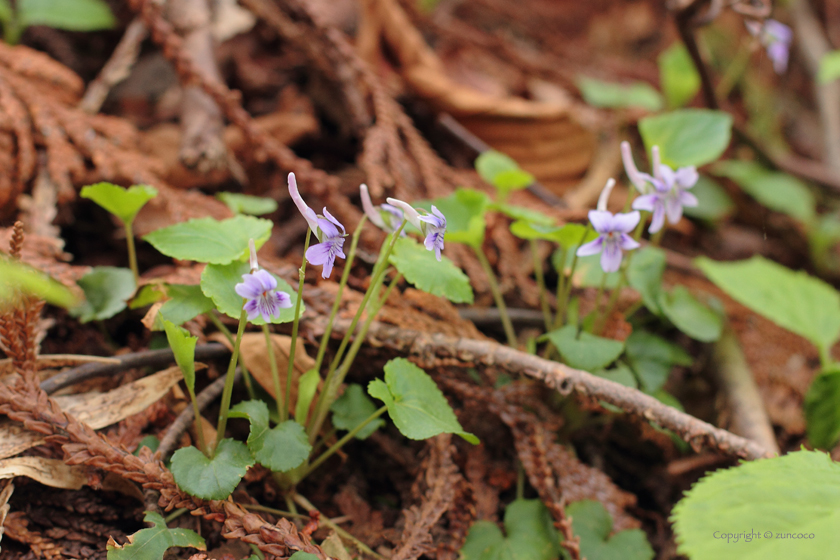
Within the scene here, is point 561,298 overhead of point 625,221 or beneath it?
beneath

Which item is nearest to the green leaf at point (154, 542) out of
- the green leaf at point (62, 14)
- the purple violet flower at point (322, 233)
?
the purple violet flower at point (322, 233)

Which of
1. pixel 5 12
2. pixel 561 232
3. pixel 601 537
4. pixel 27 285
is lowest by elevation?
pixel 601 537

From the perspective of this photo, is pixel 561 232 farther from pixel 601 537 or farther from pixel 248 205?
pixel 248 205

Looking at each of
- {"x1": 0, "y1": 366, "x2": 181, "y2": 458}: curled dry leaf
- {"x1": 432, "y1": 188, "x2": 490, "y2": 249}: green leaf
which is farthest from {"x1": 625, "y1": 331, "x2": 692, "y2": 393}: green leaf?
{"x1": 0, "y1": 366, "x2": 181, "y2": 458}: curled dry leaf

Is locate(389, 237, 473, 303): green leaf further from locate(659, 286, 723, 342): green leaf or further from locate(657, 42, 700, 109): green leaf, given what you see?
locate(657, 42, 700, 109): green leaf

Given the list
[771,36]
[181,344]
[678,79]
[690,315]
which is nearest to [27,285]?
[181,344]

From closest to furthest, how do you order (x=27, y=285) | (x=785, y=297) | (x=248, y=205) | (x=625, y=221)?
(x=27, y=285) → (x=625, y=221) → (x=248, y=205) → (x=785, y=297)
